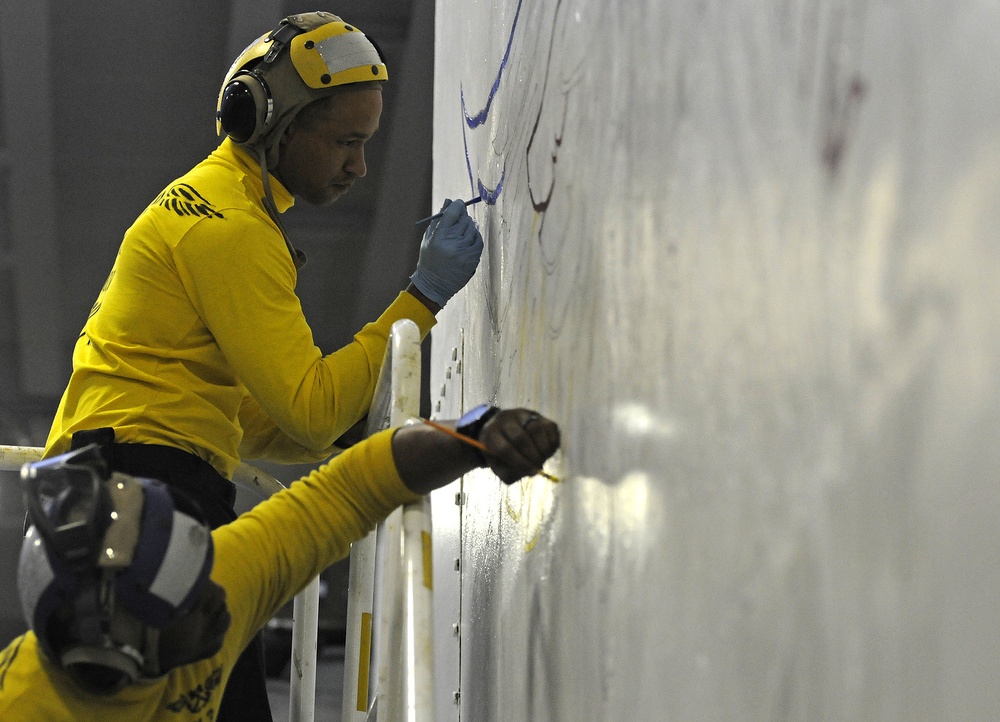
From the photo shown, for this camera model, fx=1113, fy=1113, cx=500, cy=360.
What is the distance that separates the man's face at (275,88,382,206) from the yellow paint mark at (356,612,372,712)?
670 millimetres

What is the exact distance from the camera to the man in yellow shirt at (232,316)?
152 cm

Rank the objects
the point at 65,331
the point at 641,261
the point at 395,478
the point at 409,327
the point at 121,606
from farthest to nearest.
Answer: the point at 65,331 < the point at 409,327 < the point at 395,478 < the point at 121,606 < the point at 641,261

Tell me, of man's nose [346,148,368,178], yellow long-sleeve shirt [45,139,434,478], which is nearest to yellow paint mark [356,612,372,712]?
yellow long-sleeve shirt [45,139,434,478]

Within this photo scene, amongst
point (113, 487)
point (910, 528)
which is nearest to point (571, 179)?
point (113, 487)

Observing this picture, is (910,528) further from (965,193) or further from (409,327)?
(409,327)

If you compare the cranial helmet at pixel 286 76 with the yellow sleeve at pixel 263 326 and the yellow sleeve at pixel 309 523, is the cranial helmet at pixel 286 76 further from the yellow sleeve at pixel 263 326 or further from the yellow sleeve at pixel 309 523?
the yellow sleeve at pixel 309 523

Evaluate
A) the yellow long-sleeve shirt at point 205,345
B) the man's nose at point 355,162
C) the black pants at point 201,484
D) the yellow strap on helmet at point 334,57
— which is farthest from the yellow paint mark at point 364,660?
the yellow strap on helmet at point 334,57

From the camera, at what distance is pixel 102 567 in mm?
934

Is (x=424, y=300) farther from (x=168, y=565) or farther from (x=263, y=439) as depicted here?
(x=168, y=565)

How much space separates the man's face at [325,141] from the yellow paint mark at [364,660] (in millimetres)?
670

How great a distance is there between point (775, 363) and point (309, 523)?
2.51 feet

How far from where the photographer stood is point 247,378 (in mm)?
1524

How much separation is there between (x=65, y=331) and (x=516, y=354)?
17.5 feet

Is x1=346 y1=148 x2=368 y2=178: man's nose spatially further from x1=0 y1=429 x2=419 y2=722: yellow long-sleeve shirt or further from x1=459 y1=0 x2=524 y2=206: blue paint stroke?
x1=0 y1=429 x2=419 y2=722: yellow long-sleeve shirt
